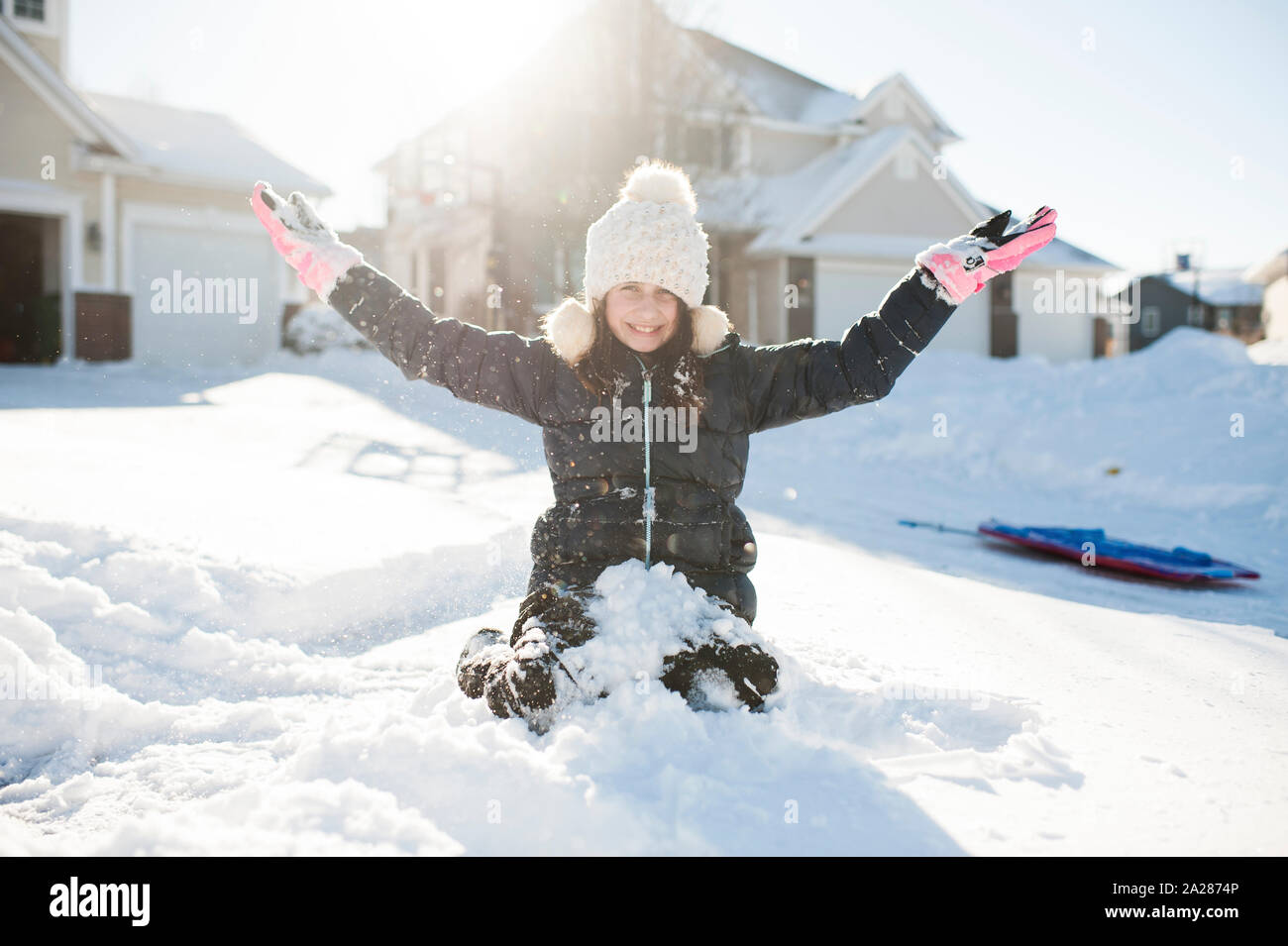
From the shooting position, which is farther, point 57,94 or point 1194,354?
point 57,94

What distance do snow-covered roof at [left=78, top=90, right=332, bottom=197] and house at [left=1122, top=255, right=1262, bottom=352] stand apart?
40081 millimetres

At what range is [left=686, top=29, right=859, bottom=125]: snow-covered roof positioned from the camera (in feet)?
63.2

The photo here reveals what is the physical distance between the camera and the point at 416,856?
148cm

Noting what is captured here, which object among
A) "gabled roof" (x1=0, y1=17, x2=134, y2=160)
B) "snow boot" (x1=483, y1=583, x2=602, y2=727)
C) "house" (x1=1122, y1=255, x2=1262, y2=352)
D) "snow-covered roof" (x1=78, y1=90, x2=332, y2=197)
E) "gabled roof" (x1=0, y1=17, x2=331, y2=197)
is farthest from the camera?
"house" (x1=1122, y1=255, x2=1262, y2=352)

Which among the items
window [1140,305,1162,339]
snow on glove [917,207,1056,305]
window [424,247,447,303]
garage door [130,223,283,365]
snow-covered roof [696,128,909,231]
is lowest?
snow on glove [917,207,1056,305]

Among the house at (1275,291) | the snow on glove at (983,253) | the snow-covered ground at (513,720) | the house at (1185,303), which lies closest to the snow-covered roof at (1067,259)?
the house at (1275,291)

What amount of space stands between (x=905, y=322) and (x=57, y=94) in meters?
13.8

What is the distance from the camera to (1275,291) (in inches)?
1082

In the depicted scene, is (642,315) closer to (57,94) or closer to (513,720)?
(513,720)

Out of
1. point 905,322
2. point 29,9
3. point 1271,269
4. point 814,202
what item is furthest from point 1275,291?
point 29,9

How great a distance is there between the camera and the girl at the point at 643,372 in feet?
7.79

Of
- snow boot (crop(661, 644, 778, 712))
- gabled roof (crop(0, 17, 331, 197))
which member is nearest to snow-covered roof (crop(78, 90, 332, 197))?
gabled roof (crop(0, 17, 331, 197))

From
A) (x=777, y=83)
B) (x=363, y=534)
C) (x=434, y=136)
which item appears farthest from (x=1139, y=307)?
(x=363, y=534)

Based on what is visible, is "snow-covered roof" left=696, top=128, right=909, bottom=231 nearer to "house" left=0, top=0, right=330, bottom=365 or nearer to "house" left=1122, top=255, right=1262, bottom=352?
"house" left=0, top=0, right=330, bottom=365
